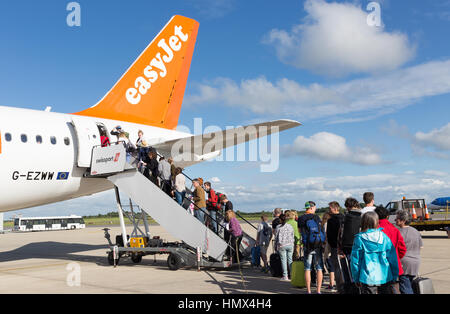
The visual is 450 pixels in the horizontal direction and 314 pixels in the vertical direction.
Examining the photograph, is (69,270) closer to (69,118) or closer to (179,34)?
(69,118)

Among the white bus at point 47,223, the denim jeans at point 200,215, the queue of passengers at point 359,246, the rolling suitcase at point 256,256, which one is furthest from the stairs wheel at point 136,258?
the white bus at point 47,223

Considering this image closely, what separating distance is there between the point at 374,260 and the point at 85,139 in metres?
12.8

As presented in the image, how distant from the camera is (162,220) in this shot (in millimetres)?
14836

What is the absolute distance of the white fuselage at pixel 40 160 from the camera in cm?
1424

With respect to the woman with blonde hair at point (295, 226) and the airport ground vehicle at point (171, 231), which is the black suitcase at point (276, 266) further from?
the airport ground vehicle at point (171, 231)

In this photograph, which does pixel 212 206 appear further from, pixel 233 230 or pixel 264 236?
pixel 264 236

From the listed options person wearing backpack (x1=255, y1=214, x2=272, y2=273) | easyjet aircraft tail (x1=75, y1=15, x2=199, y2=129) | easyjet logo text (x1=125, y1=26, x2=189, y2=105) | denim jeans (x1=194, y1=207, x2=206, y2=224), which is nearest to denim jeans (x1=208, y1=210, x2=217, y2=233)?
denim jeans (x1=194, y1=207, x2=206, y2=224)

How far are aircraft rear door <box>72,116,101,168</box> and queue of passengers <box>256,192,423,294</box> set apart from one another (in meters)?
8.17

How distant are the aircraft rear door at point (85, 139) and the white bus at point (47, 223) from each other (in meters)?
49.3

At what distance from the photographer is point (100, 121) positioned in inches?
709

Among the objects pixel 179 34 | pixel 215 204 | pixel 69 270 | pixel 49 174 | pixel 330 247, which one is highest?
pixel 179 34

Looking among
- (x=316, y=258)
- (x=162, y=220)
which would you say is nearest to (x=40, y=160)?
(x=162, y=220)
